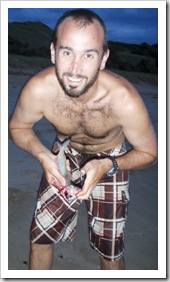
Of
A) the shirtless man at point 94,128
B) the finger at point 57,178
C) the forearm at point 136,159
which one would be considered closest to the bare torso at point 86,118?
the shirtless man at point 94,128

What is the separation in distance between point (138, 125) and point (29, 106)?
30.1 inches

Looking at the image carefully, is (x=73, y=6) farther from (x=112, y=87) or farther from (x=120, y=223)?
(x=120, y=223)

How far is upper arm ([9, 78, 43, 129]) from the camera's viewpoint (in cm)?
208

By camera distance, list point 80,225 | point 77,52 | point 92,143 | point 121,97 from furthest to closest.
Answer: point 80,225 → point 92,143 → point 121,97 → point 77,52

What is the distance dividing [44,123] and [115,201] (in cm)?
366

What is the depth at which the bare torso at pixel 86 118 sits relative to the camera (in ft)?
6.73

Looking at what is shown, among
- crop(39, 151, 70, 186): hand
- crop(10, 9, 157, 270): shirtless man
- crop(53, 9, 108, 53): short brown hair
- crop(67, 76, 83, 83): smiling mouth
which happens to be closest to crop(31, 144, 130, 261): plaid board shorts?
crop(10, 9, 157, 270): shirtless man

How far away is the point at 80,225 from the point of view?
3.14 metres

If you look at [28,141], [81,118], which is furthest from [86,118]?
[28,141]

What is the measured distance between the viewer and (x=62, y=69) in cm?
177

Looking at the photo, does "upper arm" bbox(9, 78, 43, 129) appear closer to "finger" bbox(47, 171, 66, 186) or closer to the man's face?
the man's face

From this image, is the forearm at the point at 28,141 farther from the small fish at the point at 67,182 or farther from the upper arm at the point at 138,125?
the upper arm at the point at 138,125

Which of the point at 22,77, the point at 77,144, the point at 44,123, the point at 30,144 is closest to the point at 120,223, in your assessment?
the point at 77,144

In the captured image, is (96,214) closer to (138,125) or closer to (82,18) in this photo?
(138,125)
